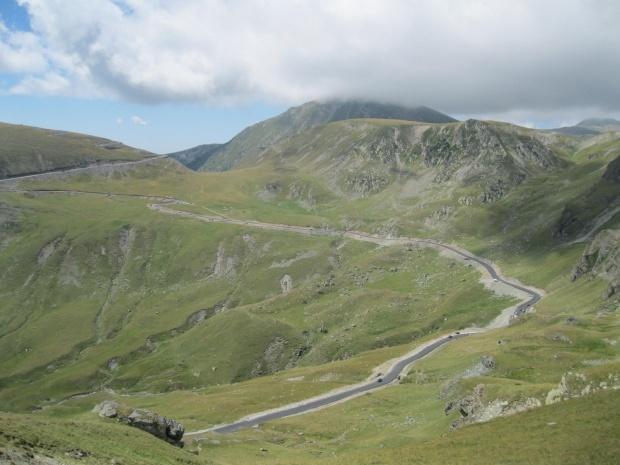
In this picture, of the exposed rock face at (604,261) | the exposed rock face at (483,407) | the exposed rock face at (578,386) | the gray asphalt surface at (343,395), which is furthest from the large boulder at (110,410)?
the exposed rock face at (604,261)

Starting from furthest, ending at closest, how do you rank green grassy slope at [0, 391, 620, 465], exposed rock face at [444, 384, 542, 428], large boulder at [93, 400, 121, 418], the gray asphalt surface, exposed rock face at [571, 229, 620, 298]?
1. exposed rock face at [571, 229, 620, 298]
2. the gray asphalt surface
3. large boulder at [93, 400, 121, 418]
4. exposed rock face at [444, 384, 542, 428]
5. green grassy slope at [0, 391, 620, 465]

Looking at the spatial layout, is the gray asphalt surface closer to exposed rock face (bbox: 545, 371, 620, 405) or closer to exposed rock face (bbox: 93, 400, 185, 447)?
exposed rock face (bbox: 93, 400, 185, 447)

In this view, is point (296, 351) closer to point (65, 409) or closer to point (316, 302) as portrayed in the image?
point (316, 302)

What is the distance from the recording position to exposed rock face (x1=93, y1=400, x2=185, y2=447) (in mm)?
52562

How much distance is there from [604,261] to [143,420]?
127 m

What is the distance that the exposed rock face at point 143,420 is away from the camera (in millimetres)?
52562

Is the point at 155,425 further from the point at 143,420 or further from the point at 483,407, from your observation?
the point at 483,407

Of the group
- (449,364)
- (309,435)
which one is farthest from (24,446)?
(449,364)

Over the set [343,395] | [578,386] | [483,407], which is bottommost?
[343,395]

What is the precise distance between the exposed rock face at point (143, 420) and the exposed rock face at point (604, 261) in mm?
103770

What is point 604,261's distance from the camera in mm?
140000

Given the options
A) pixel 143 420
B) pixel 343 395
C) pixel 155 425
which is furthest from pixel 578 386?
A: pixel 343 395

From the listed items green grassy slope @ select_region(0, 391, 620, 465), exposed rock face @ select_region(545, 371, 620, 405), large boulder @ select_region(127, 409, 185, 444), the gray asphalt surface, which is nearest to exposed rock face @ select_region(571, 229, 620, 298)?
the gray asphalt surface

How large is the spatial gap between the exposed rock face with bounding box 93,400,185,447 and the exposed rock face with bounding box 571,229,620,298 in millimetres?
103770
